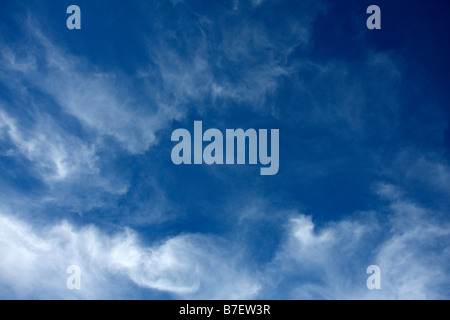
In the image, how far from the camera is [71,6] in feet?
67.6

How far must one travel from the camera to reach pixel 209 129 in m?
20.8
